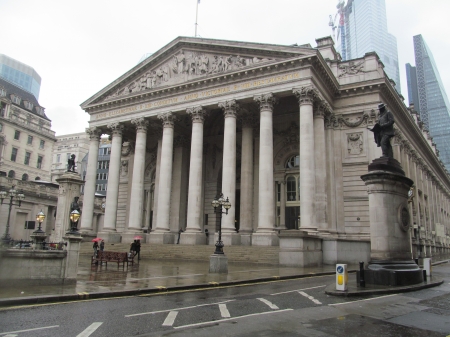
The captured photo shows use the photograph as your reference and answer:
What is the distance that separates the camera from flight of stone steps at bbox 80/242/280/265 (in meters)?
27.3

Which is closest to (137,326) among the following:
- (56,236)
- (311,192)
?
(311,192)

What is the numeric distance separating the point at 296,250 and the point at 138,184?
1891 centimetres

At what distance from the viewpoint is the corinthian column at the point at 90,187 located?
4016 centimetres

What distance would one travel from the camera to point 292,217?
1519 inches

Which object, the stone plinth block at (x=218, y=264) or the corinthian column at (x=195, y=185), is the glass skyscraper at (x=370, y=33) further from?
the stone plinth block at (x=218, y=264)

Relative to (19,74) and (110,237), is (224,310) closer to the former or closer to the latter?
(110,237)

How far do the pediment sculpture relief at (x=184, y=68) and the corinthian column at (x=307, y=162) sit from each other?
5.08 meters

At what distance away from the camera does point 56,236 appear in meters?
33.4

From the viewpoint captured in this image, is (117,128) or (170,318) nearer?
(170,318)

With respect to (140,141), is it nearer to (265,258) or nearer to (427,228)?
(265,258)

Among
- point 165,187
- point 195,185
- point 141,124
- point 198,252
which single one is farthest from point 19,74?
point 198,252

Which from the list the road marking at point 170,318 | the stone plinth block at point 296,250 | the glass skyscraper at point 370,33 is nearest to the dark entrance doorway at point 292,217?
the stone plinth block at point 296,250

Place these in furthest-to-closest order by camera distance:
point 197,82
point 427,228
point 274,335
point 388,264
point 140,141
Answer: point 427,228 → point 140,141 → point 197,82 → point 388,264 → point 274,335

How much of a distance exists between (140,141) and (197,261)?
15827 millimetres
